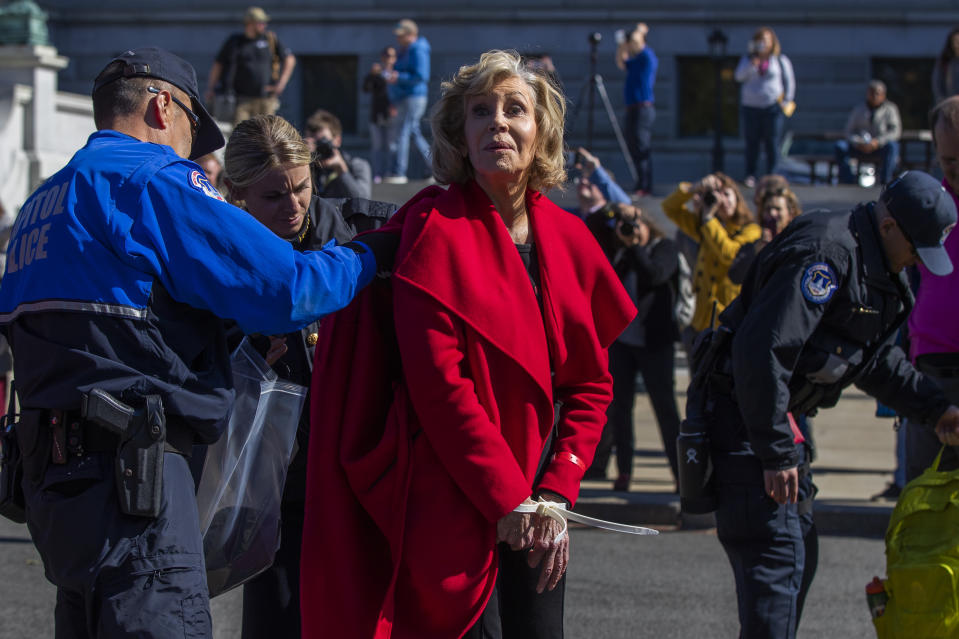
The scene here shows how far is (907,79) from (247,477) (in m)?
23.7

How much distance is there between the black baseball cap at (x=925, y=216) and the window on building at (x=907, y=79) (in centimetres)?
2181

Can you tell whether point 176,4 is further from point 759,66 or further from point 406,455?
point 406,455

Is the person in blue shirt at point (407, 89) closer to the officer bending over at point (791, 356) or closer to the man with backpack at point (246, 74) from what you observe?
the man with backpack at point (246, 74)

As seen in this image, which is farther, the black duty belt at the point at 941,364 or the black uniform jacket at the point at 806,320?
the black duty belt at the point at 941,364

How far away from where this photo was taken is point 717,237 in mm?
8297

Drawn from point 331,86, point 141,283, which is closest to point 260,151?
point 141,283

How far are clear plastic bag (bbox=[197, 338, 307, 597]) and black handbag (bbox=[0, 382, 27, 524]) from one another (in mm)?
437

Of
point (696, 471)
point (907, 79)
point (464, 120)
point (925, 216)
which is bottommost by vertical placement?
point (696, 471)

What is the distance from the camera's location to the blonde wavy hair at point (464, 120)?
10.9ft

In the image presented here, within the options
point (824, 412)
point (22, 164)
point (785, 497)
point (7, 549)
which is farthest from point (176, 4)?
point (785, 497)

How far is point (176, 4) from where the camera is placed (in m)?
25.5

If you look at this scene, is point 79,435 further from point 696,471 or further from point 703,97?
point 703,97

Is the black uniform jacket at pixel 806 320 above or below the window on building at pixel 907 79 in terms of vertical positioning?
below

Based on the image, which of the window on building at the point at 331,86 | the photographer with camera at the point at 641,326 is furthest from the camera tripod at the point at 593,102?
the photographer with camera at the point at 641,326
